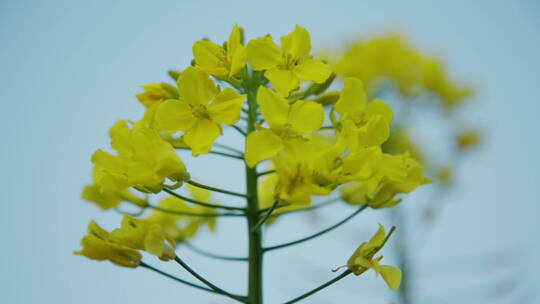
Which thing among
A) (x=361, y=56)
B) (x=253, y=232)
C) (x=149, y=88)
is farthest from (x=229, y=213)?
(x=361, y=56)

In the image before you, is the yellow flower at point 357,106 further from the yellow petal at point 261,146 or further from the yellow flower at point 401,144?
the yellow flower at point 401,144

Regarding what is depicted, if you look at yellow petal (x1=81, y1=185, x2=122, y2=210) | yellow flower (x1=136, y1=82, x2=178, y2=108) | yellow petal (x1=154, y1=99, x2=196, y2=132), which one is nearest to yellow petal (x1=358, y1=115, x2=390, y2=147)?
yellow petal (x1=154, y1=99, x2=196, y2=132)

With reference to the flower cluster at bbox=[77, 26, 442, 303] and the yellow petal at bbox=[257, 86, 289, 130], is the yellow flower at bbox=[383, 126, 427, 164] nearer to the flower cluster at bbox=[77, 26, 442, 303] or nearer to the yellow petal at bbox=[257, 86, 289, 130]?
the flower cluster at bbox=[77, 26, 442, 303]

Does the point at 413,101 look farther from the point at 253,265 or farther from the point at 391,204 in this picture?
the point at 253,265

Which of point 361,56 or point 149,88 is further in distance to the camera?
point 361,56

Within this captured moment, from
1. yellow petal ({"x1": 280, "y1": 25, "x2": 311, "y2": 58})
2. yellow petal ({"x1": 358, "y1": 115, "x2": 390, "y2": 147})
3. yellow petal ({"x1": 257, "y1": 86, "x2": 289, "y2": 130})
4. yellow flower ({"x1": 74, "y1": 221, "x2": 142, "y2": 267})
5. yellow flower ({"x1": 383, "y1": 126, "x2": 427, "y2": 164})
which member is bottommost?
yellow flower ({"x1": 74, "y1": 221, "x2": 142, "y2": 267})

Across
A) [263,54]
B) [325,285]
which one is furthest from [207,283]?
[263,54]
